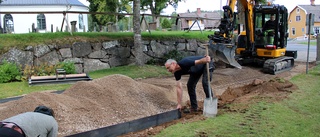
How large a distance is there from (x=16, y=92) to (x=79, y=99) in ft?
11.1

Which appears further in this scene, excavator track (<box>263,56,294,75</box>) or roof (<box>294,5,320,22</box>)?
roof (<box>294,5,320,22</box>)

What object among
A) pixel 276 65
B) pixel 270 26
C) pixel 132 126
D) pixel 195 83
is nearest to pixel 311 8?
pixel 270 26

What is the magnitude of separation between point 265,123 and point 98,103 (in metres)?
3.23

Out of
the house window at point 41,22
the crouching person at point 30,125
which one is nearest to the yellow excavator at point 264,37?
the crouching person at point 30,125

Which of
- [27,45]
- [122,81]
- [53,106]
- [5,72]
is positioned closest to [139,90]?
[122,81]

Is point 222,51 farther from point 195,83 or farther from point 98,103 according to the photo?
point 98,103

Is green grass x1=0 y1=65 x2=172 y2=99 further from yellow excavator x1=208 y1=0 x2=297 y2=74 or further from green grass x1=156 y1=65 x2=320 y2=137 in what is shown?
green grass x1=156 y1=65 x2=320 y2=137

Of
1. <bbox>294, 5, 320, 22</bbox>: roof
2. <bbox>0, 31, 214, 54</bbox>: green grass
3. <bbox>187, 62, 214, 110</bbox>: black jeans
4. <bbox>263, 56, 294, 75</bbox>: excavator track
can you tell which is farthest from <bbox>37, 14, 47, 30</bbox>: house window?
<bbox>294, 5, 320, 22</bbox>: roof

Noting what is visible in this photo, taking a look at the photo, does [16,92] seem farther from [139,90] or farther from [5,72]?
[139,90]

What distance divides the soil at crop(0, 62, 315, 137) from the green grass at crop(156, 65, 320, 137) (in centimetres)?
34

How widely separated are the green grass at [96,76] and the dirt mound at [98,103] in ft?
7.27

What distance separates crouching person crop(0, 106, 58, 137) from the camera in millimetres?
3449

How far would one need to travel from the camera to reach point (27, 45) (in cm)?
1183

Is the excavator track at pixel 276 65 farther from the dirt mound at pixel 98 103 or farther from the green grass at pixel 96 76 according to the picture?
the dirt mound at pixel 98 103
